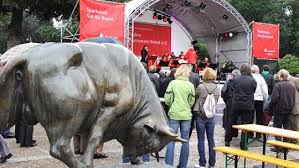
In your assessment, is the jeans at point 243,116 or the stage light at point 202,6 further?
the stage light at point 202,6

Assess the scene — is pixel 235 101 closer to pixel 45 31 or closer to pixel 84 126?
pixel 84 126

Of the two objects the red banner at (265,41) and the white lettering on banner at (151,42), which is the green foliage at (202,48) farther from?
the red banner at (265,41)

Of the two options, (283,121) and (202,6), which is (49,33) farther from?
(283,121)

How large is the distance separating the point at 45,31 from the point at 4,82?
39.2 meters

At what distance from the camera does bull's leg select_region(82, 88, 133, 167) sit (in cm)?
386

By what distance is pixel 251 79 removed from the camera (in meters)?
9.16

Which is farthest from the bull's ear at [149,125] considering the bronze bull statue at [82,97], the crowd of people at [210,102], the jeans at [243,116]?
the jeans at [243,116]

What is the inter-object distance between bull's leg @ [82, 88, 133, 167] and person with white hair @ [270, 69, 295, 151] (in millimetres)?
5979

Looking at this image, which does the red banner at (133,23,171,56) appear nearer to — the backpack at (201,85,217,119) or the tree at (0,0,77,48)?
the tree at (0,0,77,48)

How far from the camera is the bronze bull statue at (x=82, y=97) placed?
12.1 ft

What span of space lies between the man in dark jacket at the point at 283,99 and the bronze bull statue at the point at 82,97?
560cm

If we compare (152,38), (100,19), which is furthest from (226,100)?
(152,38)

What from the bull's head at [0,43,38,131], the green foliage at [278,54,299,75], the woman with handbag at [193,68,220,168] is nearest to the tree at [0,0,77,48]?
the woman with handbag at [193,68,220,168]

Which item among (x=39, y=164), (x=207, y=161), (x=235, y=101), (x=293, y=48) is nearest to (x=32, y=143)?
(x=39, y=164)
